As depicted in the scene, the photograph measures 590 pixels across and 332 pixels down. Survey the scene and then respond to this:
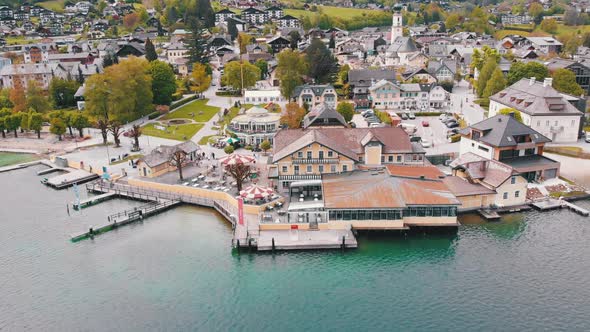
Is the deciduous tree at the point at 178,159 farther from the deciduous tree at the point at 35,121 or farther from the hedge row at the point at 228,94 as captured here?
the hedge row at the point at 228,94

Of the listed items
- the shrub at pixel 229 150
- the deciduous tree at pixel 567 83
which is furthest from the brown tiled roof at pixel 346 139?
the deciduous tree at pixel 567 83

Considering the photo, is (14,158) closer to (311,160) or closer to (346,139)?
(311,160)

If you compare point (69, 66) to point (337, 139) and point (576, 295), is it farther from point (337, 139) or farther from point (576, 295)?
point (576, 295)

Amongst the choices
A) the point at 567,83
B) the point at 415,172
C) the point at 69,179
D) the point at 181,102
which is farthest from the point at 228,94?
the point at 567,83

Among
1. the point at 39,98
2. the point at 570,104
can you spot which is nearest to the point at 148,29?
the point at 39,98

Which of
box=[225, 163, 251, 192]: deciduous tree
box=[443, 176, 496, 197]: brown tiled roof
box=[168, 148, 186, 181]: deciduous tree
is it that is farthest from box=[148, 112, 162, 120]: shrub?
box=[443, 176, 496, 197]: brown tiled roof

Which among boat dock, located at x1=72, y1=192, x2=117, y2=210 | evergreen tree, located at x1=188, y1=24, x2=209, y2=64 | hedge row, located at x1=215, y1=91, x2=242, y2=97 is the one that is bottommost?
boat dock, located at x1=72, y1=192, x2=117, y2=210

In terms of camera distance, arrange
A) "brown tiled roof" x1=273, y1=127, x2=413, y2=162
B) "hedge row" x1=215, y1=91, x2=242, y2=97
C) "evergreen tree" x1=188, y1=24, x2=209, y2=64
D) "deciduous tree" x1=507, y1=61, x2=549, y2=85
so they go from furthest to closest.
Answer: "evergreen tree" x1=188, y1=24, x2=209, y2=64 < "hedge row" x1=215, y1=91, x2=242, y2=97 < "deciduous tree" x1=507, y1=61, x2=549, y2=85 < "brown tiled roof" x1=273, y1=127, x2=413, y2=162

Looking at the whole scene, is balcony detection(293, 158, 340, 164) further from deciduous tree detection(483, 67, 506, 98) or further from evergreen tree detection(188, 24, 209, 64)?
evergreen tree detection(188, 24, 209, 64)
